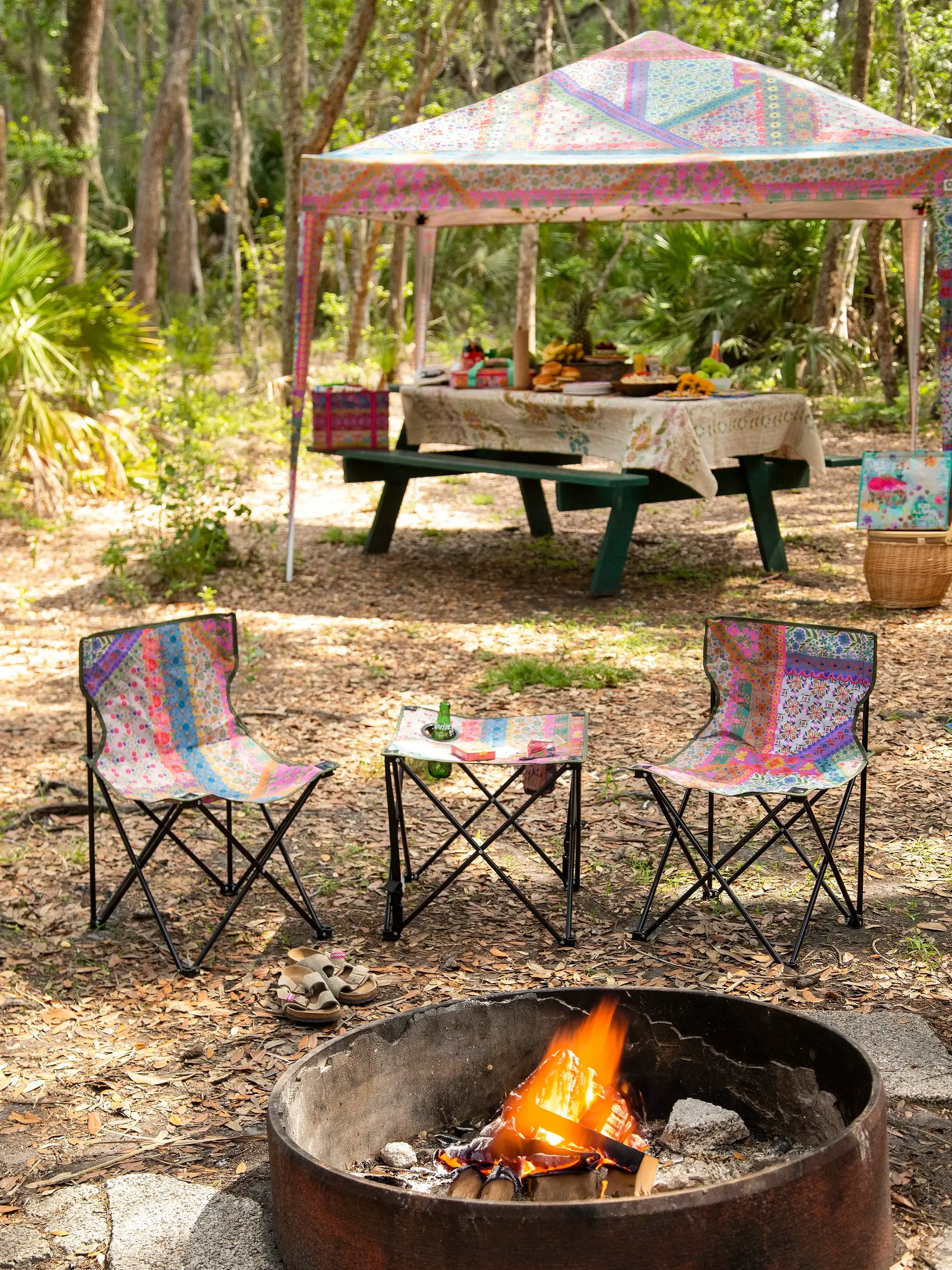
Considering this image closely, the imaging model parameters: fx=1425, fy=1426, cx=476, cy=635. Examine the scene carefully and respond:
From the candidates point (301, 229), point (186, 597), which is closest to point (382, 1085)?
point (186, 597)

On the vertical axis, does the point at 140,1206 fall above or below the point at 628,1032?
below

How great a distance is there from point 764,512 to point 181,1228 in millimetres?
6427

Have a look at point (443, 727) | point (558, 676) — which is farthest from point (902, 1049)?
point (558, 676)

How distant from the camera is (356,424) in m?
9.04

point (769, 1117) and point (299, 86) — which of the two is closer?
point (769, 1117)

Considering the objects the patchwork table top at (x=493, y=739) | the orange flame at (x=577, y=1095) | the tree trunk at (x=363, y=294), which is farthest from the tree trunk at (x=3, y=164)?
the orange flame at (x=577, y=1095)

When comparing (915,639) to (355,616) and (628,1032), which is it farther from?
(628,1032)

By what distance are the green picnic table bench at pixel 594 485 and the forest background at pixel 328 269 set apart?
106 centimetres

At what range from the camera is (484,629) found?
7.41m

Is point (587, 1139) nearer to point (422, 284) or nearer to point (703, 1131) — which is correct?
point (703, 1131)

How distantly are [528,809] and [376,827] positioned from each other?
21.6 inches

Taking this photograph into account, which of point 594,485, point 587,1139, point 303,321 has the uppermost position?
point 303,321

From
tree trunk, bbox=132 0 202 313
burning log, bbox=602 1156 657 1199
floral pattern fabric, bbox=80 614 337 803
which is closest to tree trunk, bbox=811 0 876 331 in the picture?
tree trunk, bbox=132 0 202 313

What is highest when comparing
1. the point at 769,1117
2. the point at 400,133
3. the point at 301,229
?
the point at 400,133
